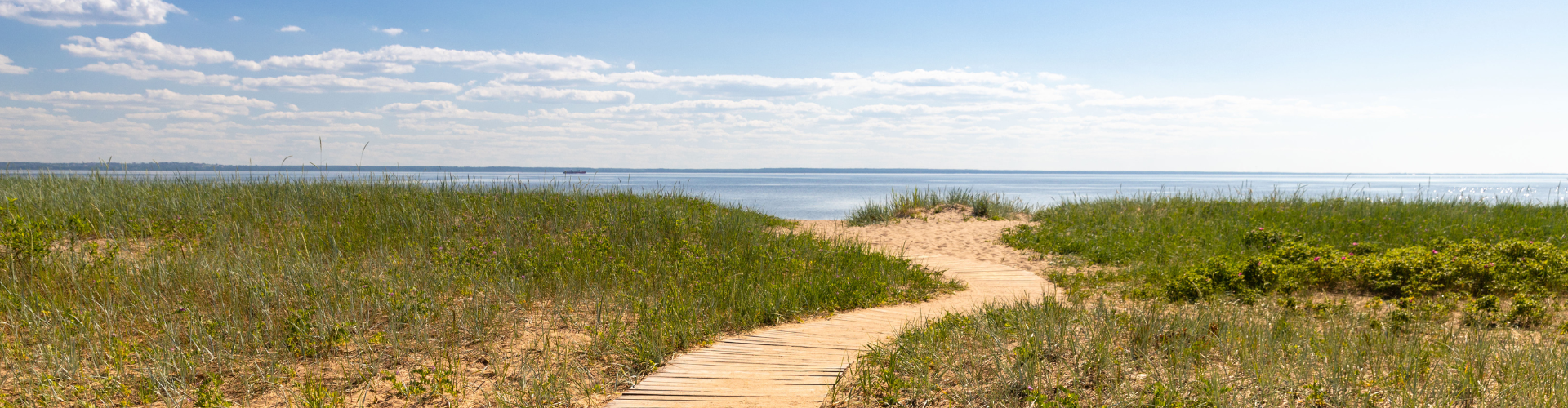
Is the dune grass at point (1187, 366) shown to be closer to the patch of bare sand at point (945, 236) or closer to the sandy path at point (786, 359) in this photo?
the sandy path at point (786, 359)

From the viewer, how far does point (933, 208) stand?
1889 cm

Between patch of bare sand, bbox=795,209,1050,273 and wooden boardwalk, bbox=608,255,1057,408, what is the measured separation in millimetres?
3634

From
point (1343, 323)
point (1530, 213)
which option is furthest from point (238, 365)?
point (1530, 213)

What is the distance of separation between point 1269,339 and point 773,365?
3268mm

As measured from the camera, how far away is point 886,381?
4.16 meters

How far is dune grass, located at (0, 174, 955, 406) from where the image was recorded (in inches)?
186

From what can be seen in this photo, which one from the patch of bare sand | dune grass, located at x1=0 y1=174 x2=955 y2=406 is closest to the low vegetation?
the patch of bare sand

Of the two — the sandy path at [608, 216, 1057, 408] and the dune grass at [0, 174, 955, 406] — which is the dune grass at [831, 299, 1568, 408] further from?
the dune grass at [0, 174, 955, 406]

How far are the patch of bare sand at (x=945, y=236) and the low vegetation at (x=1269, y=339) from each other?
66.6 inches

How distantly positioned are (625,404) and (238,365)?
299 cm

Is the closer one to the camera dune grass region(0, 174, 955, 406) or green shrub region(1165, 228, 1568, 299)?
dune grass region(0, 174, 955, 406)

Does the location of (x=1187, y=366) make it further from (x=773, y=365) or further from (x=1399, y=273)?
(x=1399, y=273)

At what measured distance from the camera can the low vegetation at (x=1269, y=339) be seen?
151 inches

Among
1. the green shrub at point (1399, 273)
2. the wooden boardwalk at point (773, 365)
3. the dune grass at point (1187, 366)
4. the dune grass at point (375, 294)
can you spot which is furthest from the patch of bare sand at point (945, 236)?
the dune grass at point (1187, 366)
